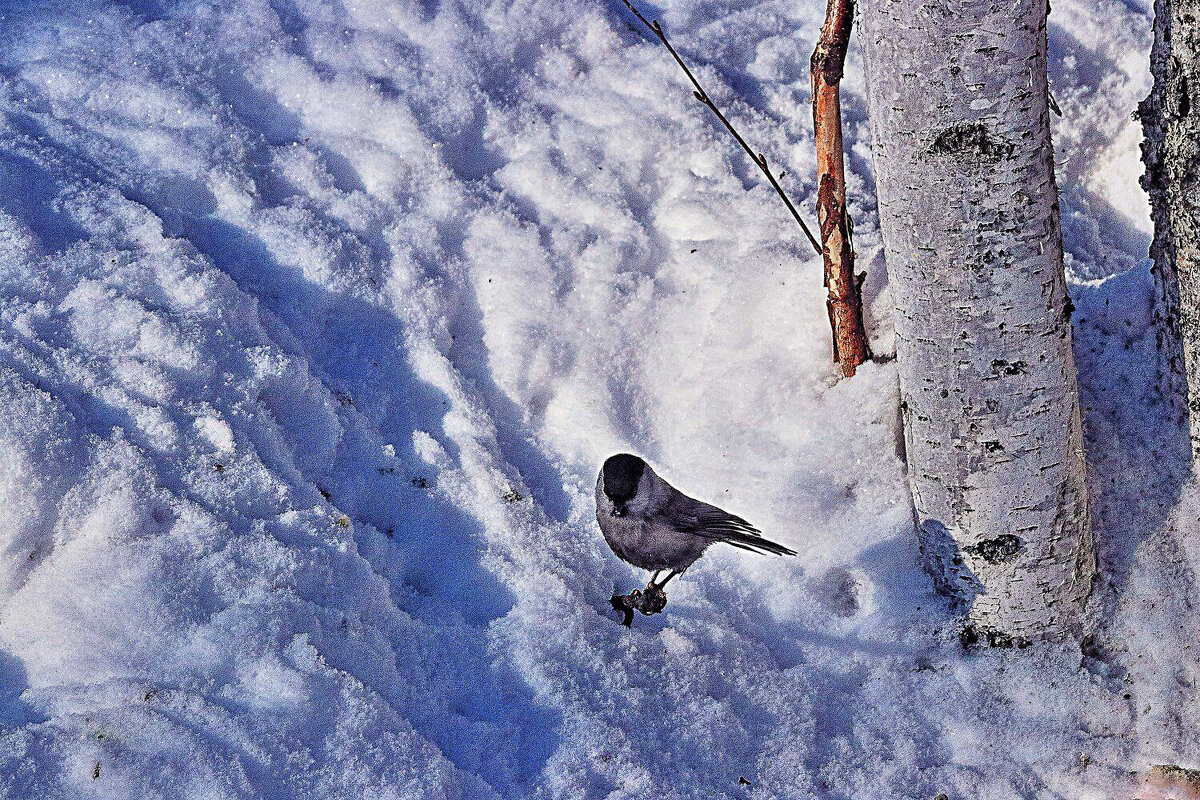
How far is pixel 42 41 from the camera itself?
3.05 meters

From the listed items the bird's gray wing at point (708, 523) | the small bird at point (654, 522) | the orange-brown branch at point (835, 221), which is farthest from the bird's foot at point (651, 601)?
the orange-brown branch at point (835, 221)

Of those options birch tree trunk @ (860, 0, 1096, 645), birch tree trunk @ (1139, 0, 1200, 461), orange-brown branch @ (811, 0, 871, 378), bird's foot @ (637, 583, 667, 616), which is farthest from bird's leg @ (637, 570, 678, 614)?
birch tree trunk @ (1139, 0, 1200, 461)

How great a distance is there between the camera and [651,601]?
2385mm

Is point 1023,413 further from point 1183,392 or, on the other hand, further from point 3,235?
point 3,235

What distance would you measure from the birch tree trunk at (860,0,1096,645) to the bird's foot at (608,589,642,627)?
0.67 m

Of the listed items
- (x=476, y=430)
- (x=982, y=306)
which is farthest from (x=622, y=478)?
(x=982, y=306)

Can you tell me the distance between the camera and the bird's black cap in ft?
7.13

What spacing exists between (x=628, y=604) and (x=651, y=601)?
0.18 ft

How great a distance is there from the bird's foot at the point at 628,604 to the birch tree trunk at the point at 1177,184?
4.20 ft

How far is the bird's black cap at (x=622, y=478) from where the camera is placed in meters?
2.17

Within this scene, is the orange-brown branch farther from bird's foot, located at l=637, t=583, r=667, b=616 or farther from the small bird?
bird's foot, located at l=637, t=583, r=667, b=616

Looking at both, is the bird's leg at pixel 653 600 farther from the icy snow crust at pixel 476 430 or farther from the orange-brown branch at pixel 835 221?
the orange-brown branch at pixel 835 221

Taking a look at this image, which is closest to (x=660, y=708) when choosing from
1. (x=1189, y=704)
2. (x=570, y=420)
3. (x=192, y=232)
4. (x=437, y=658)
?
(x=437, y=658)

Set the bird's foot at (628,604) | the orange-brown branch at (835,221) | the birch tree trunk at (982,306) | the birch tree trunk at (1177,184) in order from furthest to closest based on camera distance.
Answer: the orange-brown branch at (835,221) → the bird's foot at (628,604) → the birch tree trunk at (1177,184) → the birch tree trunk at (982,306)
